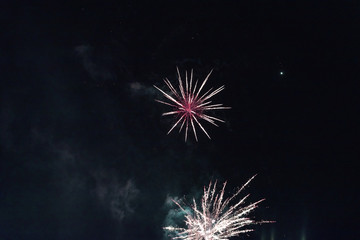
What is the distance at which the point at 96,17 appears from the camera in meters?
26.1

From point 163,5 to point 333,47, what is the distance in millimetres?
21330

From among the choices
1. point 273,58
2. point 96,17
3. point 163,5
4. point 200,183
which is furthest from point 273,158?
point 96,17

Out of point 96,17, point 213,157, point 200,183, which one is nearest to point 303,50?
point 213,157

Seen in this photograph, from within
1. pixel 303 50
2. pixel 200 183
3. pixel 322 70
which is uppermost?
pixel 303 50

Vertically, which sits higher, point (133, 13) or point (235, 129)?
point (133, 13)

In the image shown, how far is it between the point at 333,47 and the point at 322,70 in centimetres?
304

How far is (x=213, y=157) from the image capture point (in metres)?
26.8

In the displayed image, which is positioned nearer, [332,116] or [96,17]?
[96,17]

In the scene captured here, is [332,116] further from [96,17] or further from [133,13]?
[96,17]

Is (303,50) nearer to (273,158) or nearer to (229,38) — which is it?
(229,38)

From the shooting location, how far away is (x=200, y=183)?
26.3 meters

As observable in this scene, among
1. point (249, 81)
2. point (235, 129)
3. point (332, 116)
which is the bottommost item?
point (235, 129)

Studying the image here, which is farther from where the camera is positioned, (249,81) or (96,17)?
(249,81)

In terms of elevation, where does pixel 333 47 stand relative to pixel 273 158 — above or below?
above
